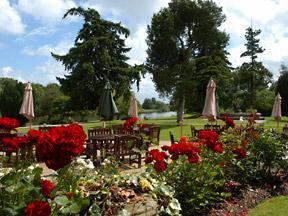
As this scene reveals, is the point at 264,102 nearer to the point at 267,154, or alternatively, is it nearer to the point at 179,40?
the point at 179,40

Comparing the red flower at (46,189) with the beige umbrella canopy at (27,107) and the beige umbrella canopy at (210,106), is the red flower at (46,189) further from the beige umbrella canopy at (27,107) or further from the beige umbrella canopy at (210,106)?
the beige umbrella canopy at (210,106)

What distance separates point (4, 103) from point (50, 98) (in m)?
12.0

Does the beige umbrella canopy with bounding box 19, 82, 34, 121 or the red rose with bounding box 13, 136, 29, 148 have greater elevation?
the beige umbrella canopy with bounding box 19, 82, 34, 121

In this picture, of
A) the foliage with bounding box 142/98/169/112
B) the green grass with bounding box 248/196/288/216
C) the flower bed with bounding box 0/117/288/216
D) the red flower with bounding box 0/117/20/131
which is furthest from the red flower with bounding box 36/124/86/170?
the foliage with bounding box 142/98/169/112

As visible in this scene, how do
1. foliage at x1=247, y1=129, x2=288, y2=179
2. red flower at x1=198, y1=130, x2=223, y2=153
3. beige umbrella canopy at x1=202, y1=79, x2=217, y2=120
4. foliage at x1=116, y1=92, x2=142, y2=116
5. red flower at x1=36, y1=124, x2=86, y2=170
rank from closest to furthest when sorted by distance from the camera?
red flower at x1=36, y1=124, x2=86, y2=170 → red flower at x1=198, y1=130, x2=223, y2=153 → foliage at x1=247, y1=129, x2=288, y2=179 → beige umbrella canopy at x1=202, y1=79, x2=217, y2=120 → foliage at x1=116, y1=92, x2=142, y2=116

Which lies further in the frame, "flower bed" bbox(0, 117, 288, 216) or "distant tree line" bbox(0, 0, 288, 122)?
"distant tree line" bbox(0, 0, 288, 122)

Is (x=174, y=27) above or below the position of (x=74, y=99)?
above

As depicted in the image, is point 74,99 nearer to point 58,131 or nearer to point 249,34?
point 249,34

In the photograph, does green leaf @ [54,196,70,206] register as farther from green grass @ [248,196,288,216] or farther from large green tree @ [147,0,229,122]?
large green tree @ [147,0,229,122]

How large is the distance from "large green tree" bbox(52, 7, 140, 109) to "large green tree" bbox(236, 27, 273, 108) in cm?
1957

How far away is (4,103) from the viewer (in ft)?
125

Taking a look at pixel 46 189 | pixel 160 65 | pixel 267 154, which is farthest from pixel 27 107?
pixel 160 65

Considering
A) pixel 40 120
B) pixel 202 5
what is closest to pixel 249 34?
pixel 202 5

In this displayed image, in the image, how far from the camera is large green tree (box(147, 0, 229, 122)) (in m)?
33.0
